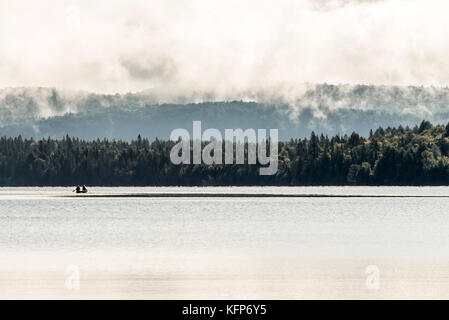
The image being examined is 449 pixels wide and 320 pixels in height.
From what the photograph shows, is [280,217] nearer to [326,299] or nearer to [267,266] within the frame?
[267,266]

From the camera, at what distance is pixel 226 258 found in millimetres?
71562

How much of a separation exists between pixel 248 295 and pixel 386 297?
806 cm

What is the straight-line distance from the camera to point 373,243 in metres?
87.2

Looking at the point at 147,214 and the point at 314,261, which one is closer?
the point at 314,261

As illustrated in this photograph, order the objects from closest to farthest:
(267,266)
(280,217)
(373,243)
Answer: (267,266) → (373,243) → (280,217)

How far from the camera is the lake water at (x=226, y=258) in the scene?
52.2 meters

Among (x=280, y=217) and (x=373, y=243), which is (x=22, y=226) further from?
(x=373, y=243)

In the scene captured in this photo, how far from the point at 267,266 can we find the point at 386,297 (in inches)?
672

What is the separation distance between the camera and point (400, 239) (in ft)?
303

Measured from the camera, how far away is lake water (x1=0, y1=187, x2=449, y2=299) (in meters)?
52.2
